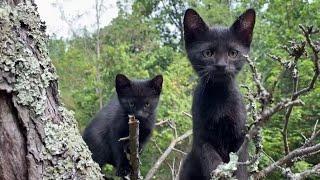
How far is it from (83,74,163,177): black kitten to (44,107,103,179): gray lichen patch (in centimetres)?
227

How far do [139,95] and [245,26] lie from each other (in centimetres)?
169

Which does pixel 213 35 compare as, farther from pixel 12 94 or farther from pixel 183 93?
pixel 183 93

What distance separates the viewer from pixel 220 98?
3.00m

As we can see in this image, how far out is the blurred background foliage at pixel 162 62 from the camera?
11.5m

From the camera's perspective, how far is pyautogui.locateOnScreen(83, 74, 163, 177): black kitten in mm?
4152

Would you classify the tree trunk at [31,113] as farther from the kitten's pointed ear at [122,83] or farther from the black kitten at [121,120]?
the kitten's pointed ear at [122,83]

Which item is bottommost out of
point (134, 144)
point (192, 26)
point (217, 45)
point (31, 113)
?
point (134, 144)

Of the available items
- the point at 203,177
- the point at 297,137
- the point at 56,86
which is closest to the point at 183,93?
the point at 297,137

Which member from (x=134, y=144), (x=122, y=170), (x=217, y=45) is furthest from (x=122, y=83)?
(x=134, y=144)

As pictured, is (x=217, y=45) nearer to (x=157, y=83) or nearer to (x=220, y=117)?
(x=220, y=117)

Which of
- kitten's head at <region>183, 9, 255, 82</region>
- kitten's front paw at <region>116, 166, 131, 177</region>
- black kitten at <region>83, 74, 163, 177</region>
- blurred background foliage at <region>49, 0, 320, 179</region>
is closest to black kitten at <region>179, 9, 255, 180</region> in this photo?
kitten's head at <region>183, 9, 255, 82</region>

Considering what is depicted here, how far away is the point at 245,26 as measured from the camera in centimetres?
303

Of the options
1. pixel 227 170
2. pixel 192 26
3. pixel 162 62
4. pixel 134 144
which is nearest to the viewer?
pixel 227 170

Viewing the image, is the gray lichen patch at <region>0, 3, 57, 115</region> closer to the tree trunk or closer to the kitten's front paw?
the tree trunk
